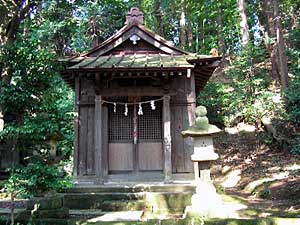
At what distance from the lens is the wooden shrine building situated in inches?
392

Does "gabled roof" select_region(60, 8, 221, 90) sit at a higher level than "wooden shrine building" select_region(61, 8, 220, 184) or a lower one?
higher

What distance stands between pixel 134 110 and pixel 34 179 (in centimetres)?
454

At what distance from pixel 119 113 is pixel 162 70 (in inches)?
95.5

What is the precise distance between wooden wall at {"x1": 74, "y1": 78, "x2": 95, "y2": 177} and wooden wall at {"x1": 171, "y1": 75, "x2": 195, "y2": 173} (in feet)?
8.77

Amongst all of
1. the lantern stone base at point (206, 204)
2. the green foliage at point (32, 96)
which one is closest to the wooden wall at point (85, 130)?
the green foliage at point (32, 96)

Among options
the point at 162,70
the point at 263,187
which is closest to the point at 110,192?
the point at 162,70

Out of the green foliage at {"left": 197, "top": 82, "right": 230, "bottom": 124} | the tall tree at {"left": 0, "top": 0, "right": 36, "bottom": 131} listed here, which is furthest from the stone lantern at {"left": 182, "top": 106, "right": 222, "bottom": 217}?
the green foliage at {"left": 197, "top": 82, "right": 230, "bottom": 124}

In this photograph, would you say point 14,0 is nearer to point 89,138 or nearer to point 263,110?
point 89,138

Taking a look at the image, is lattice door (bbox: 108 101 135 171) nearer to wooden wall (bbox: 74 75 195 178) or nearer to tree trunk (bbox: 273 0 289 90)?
wooden wall (bbox: 74 75 195 178)

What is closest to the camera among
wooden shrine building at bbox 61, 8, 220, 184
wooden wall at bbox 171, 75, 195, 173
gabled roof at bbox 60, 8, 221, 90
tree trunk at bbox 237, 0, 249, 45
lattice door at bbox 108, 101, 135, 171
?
gabled roof at bbox 60, 8, 221, 90

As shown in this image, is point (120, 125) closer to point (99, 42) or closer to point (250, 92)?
point (250, 92)

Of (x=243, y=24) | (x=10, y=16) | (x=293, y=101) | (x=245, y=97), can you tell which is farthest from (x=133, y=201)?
(x=243, y=24)

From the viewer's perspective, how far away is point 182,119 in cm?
1059

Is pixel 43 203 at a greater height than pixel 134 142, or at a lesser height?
lesser
